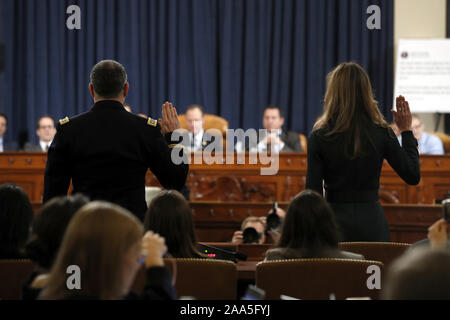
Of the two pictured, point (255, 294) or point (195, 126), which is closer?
point (255, 294)

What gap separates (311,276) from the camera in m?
2.39

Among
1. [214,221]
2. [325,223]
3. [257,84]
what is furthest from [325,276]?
[257,84]

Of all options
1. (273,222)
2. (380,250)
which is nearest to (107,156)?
(380,250)

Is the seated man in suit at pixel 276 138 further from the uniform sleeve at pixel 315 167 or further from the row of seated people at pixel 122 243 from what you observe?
the row of seated people at pixel 122 243

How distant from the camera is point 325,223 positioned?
2.61 meters

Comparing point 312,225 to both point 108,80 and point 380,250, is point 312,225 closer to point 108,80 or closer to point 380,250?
point 380,250

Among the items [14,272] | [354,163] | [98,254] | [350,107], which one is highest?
[350,107]

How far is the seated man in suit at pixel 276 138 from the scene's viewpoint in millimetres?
8136

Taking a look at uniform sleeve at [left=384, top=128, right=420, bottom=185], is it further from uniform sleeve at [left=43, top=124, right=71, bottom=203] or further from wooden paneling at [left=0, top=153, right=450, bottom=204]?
wooden paneling at [left=0, top=153, right=450, bottom=204]

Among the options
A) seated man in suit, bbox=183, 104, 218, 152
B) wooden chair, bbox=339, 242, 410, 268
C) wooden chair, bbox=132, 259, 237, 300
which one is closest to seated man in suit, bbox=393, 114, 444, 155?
seated man in suit, bbox=183, 104, 218, 152

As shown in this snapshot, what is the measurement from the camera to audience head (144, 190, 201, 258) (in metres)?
2.66

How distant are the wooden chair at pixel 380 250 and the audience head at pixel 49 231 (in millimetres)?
1273

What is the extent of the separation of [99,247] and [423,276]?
→ 76cm
